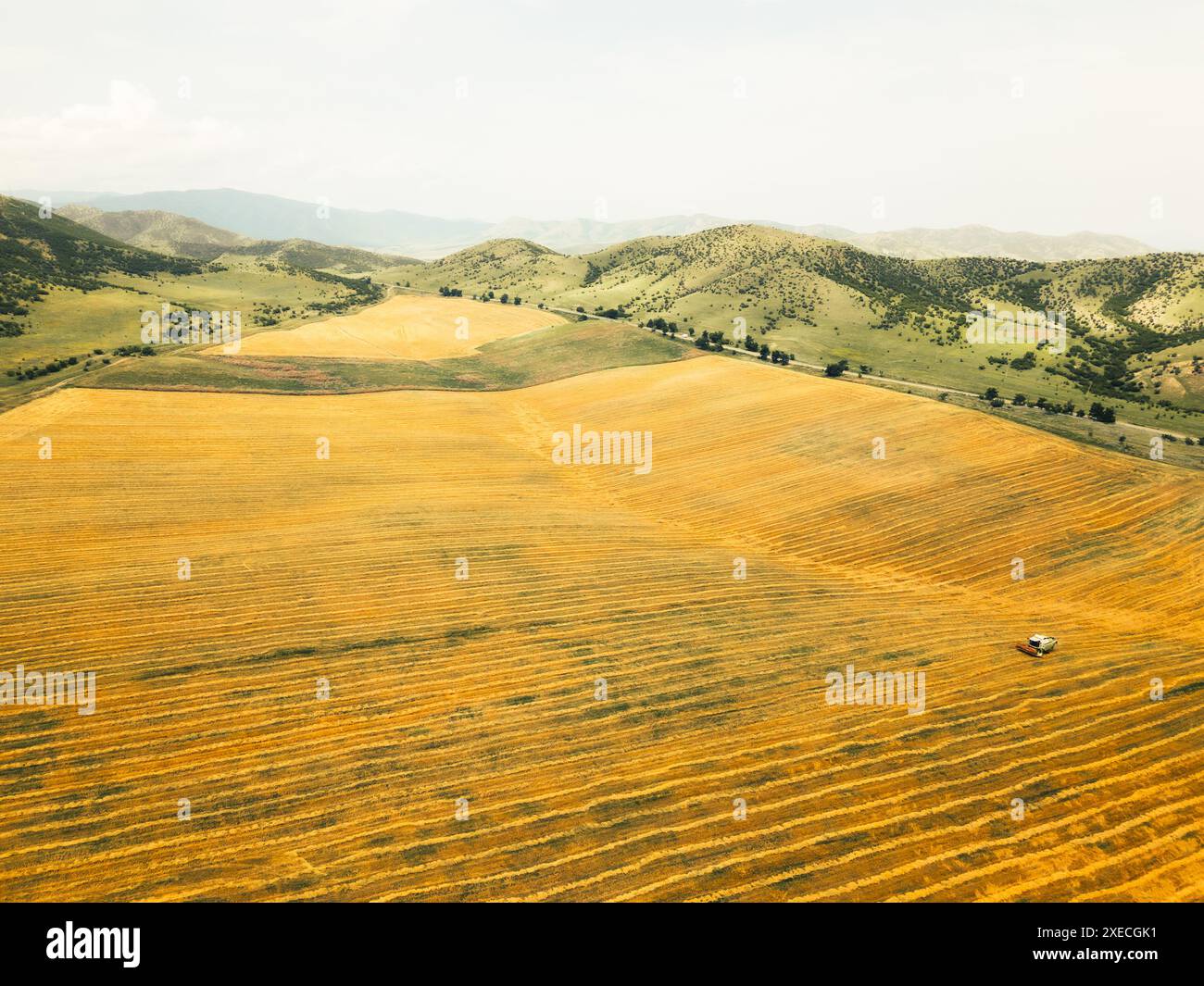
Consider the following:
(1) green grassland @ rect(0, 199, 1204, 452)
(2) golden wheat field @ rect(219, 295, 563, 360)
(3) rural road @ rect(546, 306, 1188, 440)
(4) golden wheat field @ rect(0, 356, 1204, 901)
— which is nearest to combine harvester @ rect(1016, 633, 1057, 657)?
(4) golden wheat field @ rect(0, 356, 1204, 901)

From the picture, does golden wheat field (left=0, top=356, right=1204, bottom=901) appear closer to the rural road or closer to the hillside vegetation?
the rural road

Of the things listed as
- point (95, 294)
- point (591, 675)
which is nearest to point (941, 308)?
point (591, 675)

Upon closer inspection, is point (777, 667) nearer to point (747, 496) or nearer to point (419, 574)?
point (419, 574)

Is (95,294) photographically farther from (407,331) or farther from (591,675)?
(591,675)

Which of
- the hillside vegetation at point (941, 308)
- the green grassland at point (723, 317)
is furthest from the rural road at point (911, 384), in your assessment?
the hillside vegetation at point (941, 308)

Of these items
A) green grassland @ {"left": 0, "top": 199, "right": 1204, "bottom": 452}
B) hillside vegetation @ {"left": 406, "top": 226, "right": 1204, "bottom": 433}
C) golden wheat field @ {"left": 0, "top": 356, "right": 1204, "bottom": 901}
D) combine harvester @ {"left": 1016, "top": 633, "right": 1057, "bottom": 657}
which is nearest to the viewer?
golden wheat field @ {"left": 0, "top": 356, "right": 1204, "bottom": 901}
